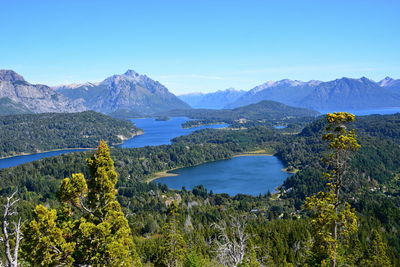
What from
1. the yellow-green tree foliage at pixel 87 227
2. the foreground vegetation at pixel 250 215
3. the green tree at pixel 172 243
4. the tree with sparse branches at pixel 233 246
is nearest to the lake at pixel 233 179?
the foreground vegetation at pixel 250 215

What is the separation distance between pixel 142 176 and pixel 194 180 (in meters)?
34.3

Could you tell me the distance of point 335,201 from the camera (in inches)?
813

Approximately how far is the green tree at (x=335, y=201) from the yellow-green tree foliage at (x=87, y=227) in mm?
12538

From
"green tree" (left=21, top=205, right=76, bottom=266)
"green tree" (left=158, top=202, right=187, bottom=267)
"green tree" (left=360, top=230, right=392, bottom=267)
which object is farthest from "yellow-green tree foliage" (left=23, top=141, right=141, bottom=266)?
"green tree" (left=360, top=230, right=392, bottom=267)

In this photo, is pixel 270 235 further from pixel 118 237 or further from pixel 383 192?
pixel 383 192

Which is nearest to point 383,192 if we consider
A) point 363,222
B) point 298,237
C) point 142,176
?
point 363,222

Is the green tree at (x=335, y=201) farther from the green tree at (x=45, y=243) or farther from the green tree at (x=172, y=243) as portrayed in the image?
the green tree at (x=172, y=243)

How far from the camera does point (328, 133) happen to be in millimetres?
21719

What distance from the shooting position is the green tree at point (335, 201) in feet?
67.0

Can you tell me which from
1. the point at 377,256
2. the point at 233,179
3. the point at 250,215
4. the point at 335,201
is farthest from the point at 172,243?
the point at 233,179

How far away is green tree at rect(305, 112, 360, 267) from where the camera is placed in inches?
804

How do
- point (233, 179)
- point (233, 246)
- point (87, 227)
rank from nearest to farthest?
point (87, 227)
point (233, 246)
point (233, 179)

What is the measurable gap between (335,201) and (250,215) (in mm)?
87210

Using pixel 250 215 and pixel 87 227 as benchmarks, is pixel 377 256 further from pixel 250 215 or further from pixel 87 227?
pixel 250 215
